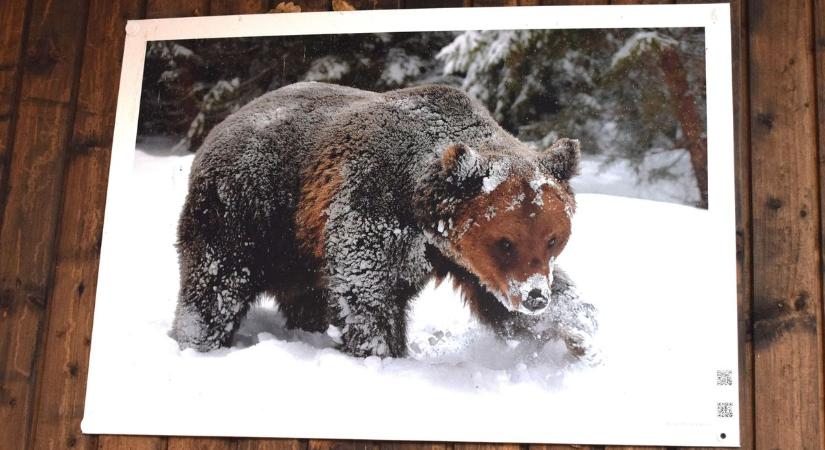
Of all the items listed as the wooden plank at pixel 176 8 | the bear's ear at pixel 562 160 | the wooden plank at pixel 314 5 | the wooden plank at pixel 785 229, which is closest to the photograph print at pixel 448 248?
the bear's ear at pixel 562 160

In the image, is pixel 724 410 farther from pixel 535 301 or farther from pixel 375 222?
pixel 375 222

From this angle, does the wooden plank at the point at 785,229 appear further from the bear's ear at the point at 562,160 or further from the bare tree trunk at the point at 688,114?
the bear's ear at the point at 562,160

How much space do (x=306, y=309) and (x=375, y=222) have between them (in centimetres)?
36

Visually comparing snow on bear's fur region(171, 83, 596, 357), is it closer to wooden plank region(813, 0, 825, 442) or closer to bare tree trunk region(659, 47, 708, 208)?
bare tree trunk region(659, 47, 708, 208)

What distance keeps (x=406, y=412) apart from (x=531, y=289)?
1.77ft

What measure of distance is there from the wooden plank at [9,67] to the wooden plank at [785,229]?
2.57 meters

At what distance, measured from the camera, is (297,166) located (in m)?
2.16

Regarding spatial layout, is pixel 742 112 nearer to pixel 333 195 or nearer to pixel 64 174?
pixel 333 195

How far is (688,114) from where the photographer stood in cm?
215

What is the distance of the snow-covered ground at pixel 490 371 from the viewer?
1994 mm

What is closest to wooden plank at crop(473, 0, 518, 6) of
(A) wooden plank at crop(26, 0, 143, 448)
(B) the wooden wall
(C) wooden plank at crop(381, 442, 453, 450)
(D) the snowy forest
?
(B) the wooden wall

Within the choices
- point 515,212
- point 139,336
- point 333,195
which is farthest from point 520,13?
point 139,336

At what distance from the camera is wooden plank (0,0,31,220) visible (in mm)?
2365

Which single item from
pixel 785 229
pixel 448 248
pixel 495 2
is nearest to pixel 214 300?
pixel 448 248
